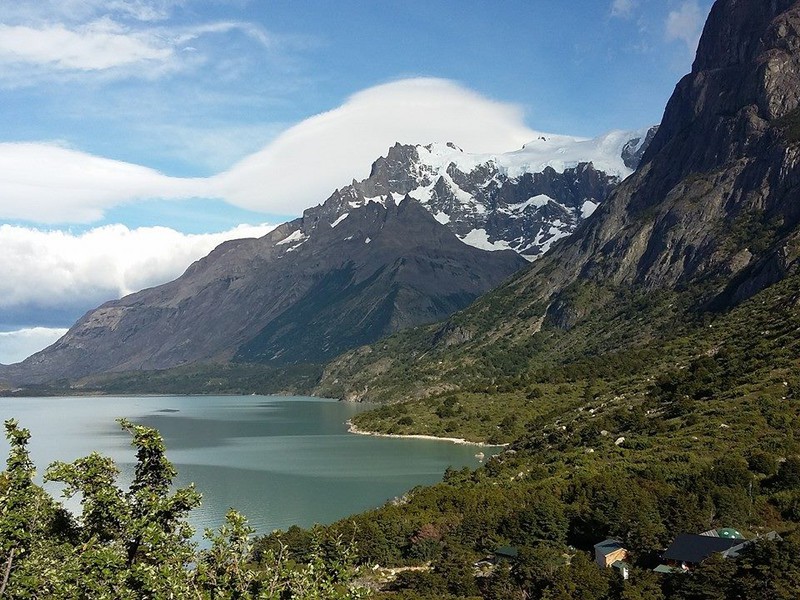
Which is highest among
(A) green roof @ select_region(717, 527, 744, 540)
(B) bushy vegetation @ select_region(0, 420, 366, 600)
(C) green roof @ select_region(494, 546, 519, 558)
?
(B) bushy vegetation @ select_region(0, 420, 366, 600)

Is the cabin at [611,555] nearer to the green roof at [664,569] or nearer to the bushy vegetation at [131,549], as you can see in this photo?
the green roof at [664,569]

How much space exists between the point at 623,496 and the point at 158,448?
5491cm

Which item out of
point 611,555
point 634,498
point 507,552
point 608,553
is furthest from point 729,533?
point 507,552

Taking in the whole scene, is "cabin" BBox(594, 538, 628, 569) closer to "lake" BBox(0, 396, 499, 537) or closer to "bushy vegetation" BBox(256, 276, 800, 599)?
"bushy vegetation" BBox(256, 276, 800, 599)

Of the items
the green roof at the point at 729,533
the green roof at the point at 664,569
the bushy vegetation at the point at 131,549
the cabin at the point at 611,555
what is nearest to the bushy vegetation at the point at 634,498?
the cabin at the point at 611,555

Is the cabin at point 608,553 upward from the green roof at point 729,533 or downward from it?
downward

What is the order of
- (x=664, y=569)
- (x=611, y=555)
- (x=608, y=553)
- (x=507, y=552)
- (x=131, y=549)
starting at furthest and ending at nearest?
(x=507, y=552) → (x=608, y=553) → (x=611, y=555) → (x=664, y=569) → (x=131, y=549)

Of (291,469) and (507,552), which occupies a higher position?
(507,552)

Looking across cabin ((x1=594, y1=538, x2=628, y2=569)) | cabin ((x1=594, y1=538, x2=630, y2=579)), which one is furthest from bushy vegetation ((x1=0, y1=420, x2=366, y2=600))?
cabin ((x1=594, y1=538, x2=628, y2=569))

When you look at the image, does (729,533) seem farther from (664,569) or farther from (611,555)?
(611,555)

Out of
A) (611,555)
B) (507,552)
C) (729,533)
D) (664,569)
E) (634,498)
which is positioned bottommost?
(507,552)

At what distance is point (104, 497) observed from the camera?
2220 cm

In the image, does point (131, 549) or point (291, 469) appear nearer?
point (131, 549)

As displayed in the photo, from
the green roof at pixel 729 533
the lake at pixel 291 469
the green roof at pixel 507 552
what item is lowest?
the lake at pixel 291 469
